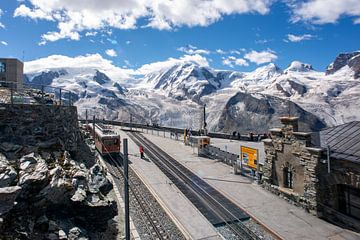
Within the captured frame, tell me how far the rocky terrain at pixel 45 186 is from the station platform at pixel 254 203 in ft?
19.0

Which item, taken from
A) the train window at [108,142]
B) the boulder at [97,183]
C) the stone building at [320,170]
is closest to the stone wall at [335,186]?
the stone building at [320,170]

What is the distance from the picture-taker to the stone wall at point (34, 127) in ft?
55.4

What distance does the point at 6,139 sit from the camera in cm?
1662

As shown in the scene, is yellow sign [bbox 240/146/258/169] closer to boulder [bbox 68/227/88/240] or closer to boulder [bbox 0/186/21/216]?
boulder [bbox 68/227/88/240]

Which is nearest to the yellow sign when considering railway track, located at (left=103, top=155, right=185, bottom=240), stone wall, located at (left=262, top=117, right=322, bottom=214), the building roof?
stone wall, located at (left=262, top=117, right=322, bottom=214)

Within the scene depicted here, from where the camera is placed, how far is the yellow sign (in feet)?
83.7

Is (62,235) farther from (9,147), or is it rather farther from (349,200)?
(349,200)

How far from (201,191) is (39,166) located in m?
13.0

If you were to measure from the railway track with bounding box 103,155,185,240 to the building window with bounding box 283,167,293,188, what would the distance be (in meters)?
9.86

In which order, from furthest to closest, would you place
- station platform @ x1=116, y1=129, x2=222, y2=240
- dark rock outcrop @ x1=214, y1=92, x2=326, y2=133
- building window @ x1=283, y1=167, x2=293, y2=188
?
1. dark rock outcrop @ x1=214, y1=92, x2=326, y2=133
2. building window @ x1=283, y1=167, x2=293, y2=188
3. station platform @ x1=116, y1=129, x2=222, y2=240

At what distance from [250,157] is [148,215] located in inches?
485

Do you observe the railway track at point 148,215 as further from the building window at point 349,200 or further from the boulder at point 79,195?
the building window at point 349,200

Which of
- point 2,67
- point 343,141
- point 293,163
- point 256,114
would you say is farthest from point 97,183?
→ point 256,114

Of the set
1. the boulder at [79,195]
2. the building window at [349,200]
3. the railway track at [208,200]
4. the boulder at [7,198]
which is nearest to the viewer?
the boulder at [7,198]
